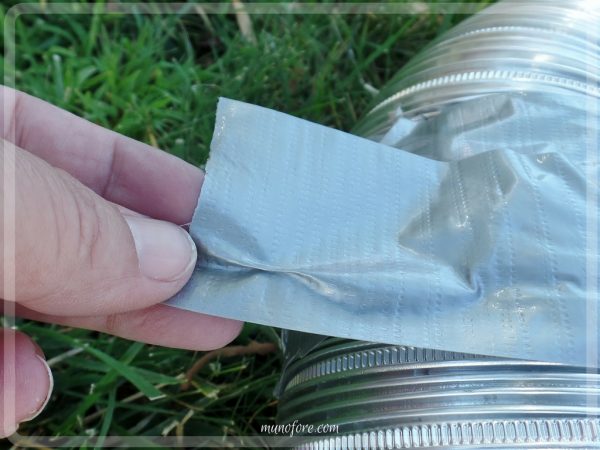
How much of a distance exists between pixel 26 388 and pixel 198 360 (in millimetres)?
234

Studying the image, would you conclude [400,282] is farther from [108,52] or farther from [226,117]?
[108,52]

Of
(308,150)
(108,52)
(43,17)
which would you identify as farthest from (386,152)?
(43,17)

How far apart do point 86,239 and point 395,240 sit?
0.26 metres

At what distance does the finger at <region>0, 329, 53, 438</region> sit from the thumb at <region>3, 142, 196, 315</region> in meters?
0.12

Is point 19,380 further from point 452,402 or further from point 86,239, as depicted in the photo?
point 452,402

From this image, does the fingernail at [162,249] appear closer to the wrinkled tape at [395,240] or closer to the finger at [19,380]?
the wrinkled tape at [395,240]

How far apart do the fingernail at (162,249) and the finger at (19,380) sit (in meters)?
0.19

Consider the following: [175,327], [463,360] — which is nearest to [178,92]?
[175,327]

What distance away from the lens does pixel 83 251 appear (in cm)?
49

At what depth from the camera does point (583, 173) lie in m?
0.60

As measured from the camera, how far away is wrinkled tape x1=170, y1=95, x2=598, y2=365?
1.72 feet

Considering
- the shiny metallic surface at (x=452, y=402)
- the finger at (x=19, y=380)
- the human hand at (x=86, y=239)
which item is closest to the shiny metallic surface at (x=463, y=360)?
the shiny metallic surface at (x=452, y=402)

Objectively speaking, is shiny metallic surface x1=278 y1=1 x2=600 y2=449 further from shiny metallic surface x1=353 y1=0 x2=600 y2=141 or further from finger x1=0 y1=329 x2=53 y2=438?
finger x1=0 y1=329 x2=53 y2=438

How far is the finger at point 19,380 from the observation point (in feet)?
2.06
